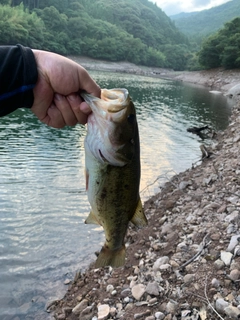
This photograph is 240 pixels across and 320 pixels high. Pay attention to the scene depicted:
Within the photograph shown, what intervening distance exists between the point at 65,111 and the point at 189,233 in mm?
4128

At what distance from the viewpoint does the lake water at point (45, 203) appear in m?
6.13

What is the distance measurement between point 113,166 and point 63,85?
846 millimetres

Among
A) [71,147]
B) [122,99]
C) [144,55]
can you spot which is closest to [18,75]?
[122,99]

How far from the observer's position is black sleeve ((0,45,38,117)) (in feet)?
8.26

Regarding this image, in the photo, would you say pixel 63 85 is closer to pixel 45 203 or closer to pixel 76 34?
pixel 45 203

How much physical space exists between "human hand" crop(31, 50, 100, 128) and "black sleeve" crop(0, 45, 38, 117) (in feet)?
0.26

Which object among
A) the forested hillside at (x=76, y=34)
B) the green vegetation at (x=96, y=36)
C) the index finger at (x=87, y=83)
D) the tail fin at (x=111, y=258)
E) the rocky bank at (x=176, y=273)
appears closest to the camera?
the index finger at (x=87, y=83)

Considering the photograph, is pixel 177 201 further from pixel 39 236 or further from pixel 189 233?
pixel 39 236

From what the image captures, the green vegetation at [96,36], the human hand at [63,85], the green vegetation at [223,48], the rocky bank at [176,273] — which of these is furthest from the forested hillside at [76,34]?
the human hand at [63,85]

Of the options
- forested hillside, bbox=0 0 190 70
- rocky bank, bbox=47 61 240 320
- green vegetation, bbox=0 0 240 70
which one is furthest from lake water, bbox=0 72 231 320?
forested hillside, bbox=0 0 190 70

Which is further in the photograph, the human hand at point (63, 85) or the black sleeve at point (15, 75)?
the human hand at point (63, 85)

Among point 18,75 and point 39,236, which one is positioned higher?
point 18,75

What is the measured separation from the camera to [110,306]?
15.3 ft

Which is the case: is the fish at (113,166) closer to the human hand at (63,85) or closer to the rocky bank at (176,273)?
the human hand at (63,85)
